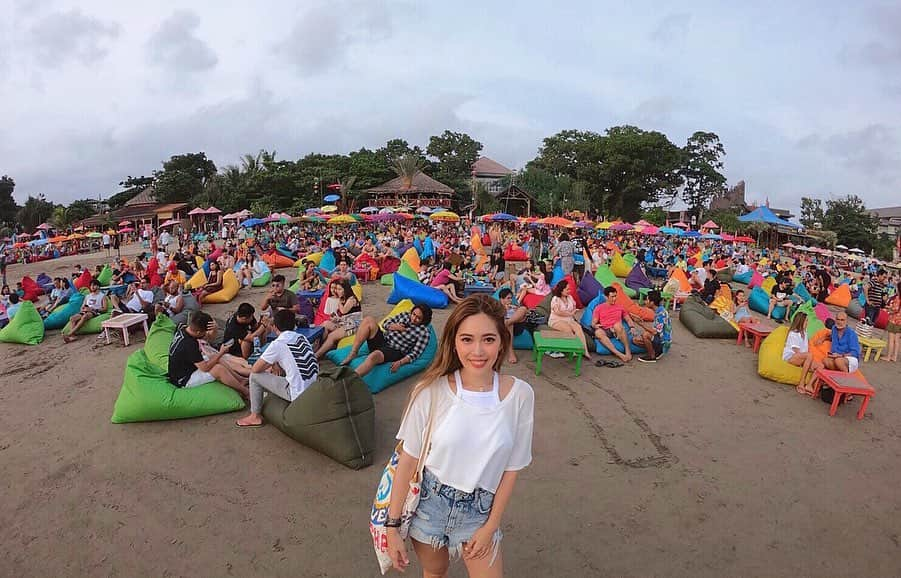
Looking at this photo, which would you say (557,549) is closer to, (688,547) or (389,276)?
(688,547)

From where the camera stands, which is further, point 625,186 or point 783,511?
point 625,186

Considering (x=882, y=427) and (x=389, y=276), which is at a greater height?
(x=389, y=276)

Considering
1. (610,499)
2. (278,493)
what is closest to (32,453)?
(278,493)

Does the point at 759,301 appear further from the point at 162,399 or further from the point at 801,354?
the point at 162,399

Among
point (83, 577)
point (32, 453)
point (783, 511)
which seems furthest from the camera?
point (32, 453)

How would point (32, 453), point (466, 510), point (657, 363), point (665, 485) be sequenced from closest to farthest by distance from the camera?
point (466, 510), point (665, 485), point (32, 453), point (657, 363)

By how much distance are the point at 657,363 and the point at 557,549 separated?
4111 millimetres

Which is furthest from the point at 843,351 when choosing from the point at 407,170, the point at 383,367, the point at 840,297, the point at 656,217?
the point at 656,217

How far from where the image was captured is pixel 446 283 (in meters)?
9.51

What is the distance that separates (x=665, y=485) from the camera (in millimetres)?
3566

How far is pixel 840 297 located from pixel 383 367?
37.6 ft

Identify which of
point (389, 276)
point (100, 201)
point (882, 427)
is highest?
point (100, 201)

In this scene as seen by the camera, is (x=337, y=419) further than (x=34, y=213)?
No

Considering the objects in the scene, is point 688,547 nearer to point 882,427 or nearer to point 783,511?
point 783,511
